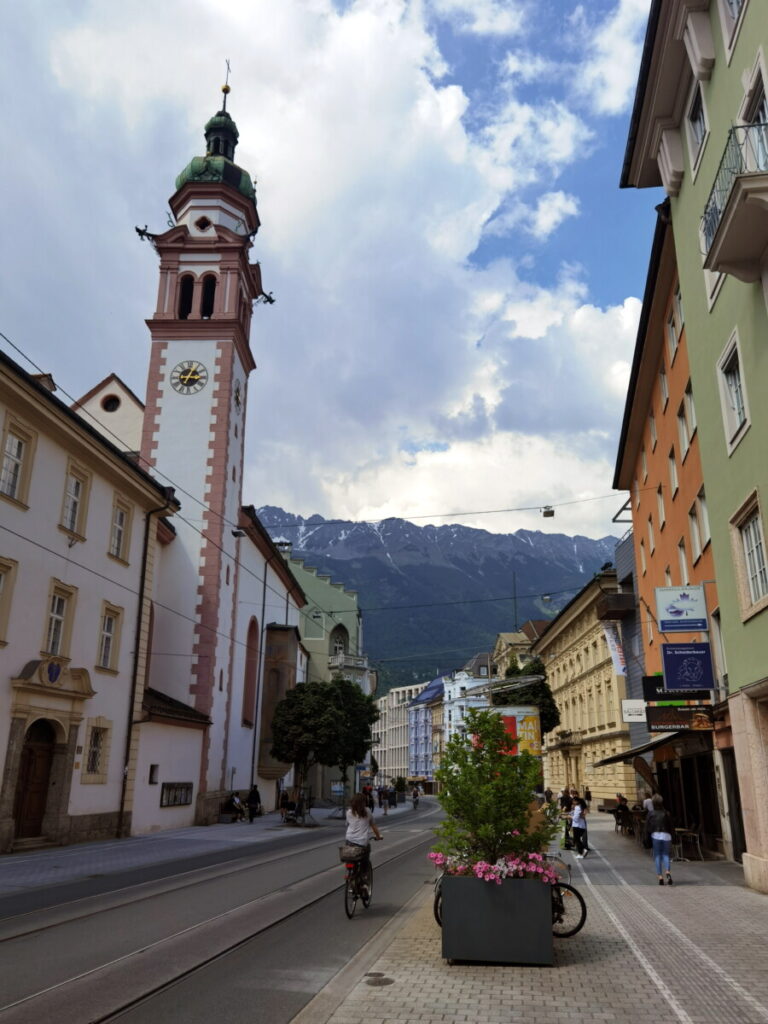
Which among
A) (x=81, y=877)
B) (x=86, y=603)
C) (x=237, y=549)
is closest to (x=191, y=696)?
(x=237, y=549)

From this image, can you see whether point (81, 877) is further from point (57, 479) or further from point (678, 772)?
point (678, 772)

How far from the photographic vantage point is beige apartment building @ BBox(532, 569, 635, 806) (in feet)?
140

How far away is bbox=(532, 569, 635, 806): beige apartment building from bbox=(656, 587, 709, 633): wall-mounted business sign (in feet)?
49.9

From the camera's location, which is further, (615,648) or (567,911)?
(615,648)

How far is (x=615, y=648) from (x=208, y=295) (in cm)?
2641

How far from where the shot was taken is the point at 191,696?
3519 cm

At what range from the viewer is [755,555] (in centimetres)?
1536

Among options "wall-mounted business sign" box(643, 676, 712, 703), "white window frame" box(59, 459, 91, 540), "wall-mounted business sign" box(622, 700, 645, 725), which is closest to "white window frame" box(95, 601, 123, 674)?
"white window frame" box(59, 459, 91, 540)

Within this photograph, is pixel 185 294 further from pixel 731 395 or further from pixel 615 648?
Result: pixel 731 395

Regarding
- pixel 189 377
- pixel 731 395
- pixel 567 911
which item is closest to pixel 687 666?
pixel 731 395

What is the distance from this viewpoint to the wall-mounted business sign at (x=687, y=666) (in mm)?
19375

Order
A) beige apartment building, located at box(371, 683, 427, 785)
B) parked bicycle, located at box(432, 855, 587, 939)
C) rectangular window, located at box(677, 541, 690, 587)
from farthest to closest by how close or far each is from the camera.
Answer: beige apartment building, located at box(371, 683, 427, 785) < rectangular window, located at box(677, 541, 690, 587) < parked bicycle, located at box(432, 855, 587, 939)

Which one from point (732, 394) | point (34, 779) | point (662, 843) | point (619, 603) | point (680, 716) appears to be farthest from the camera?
point (619, 603)

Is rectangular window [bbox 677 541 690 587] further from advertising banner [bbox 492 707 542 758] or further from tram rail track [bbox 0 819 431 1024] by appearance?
tram rail track [bbox 0 819 431 1024]
